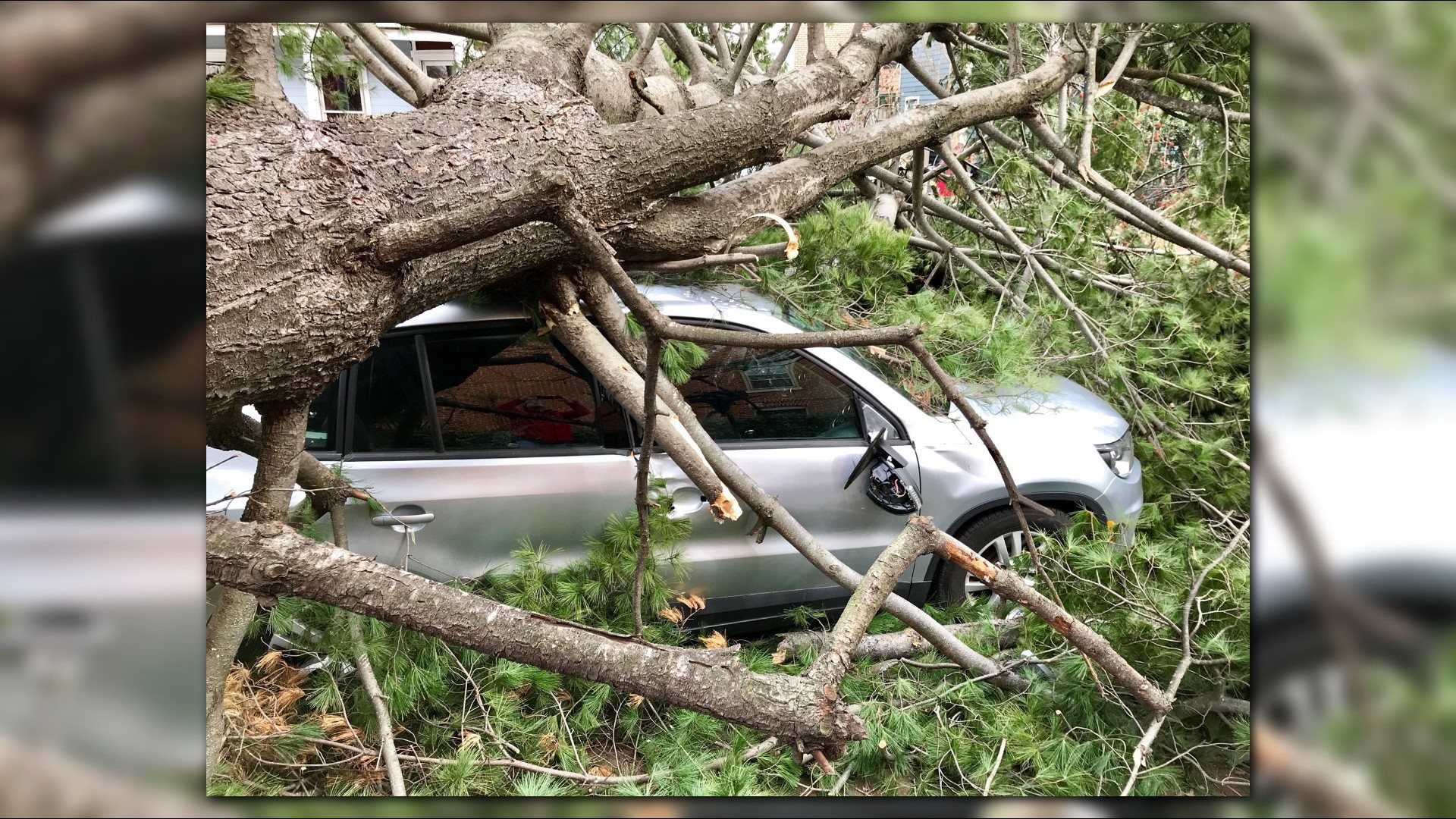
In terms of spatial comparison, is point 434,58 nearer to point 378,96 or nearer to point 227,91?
point 378,96

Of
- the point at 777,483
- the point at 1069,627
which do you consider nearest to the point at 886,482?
the point at 777,483

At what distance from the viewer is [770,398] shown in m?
1.56

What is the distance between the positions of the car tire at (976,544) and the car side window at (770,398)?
0.98 feet

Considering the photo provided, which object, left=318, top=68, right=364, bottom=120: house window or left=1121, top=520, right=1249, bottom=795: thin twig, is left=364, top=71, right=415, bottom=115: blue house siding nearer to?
left=318, top=68, right=364, bottom=120: house window

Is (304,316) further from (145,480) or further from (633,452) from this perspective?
(633,452)

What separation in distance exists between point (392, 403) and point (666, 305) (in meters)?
0.52

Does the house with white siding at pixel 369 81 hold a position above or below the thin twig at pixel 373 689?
above

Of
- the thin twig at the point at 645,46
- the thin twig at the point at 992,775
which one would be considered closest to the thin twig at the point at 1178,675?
the thin twig at the point at 992,775

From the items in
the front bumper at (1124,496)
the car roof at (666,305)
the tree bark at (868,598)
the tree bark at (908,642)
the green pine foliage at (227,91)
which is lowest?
the tree bark at (908,642)

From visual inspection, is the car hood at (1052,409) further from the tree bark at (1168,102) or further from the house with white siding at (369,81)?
the house with white siding at (369,81)

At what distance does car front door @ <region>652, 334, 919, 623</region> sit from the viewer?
149 centimetres

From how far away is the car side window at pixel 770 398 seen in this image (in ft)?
4.92

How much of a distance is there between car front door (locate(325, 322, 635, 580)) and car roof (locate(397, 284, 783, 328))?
0.08 ft

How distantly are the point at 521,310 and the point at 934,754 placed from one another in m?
0.90
